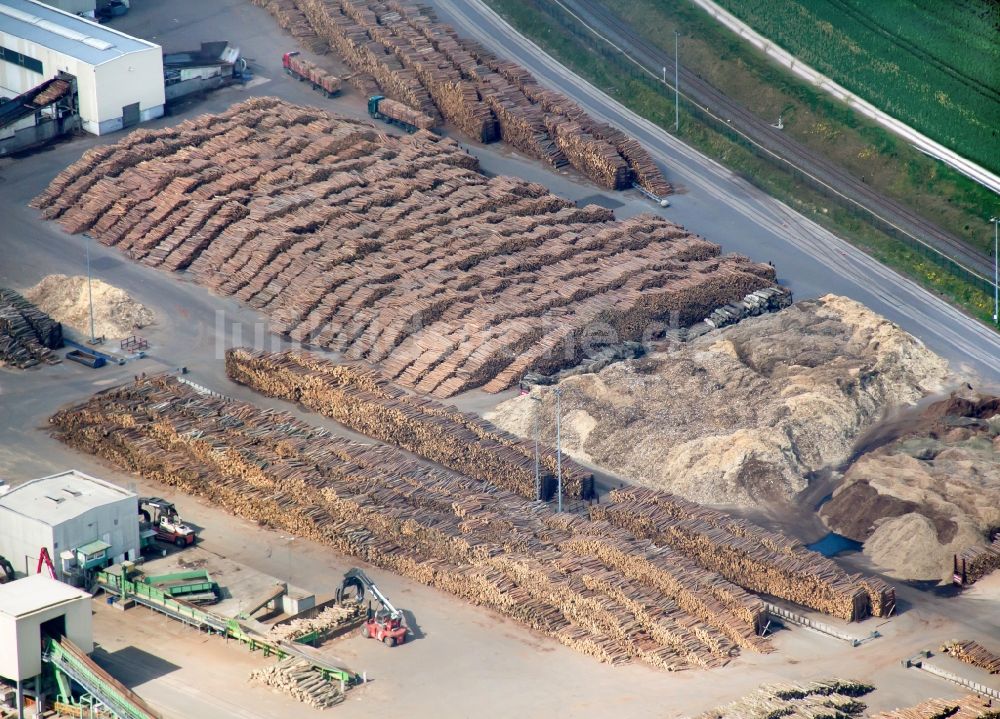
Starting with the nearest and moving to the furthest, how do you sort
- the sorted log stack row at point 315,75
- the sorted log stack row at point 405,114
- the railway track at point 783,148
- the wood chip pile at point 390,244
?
the wood chip pile at point 390,244 → the railway track at point 783,148 → the sorted log stack row at point 405,114 → the sorted log stack row at point 315,75

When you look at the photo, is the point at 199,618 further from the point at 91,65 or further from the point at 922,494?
the point at 91,65

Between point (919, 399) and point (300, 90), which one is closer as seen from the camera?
point (919, 399)

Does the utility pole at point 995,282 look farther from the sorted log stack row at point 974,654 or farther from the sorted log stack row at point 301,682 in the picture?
the sorted log stack row at point 301,682

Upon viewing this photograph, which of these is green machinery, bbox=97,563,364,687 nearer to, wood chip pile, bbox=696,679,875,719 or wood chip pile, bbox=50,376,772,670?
wood chip pile, bbox=50,376,772,670

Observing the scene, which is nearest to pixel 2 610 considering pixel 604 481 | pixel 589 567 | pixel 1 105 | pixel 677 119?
pixel 589 567

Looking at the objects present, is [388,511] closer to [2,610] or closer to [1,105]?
[2,610]

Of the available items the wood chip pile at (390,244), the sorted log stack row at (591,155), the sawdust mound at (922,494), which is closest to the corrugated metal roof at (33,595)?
the wood chip pile at (390,244)
